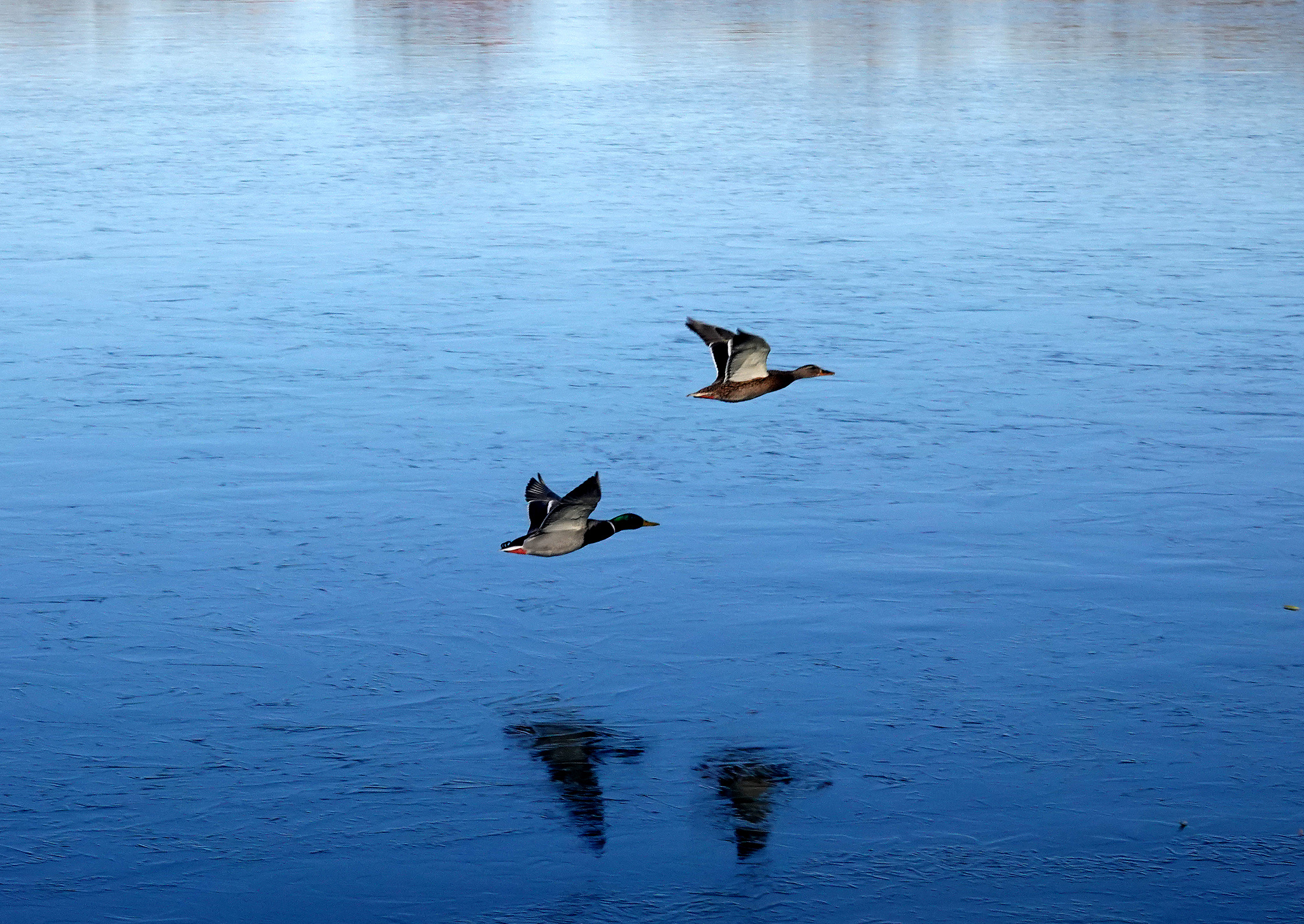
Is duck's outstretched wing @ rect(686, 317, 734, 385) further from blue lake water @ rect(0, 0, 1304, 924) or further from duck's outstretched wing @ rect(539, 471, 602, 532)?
duck's outstretched wing @ rect(539, 471, 602, 532)

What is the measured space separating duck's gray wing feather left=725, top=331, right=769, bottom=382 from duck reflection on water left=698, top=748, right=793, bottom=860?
2718 millimetres

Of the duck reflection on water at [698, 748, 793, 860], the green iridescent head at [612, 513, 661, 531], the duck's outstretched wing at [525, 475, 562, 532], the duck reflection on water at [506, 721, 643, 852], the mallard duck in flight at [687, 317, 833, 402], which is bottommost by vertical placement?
the duck reflection on water at [698, 748, 793, 860]

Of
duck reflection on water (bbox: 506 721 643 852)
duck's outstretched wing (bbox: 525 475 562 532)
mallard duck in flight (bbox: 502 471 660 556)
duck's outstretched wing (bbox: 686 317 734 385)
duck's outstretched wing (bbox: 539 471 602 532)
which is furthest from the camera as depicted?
duck's outstretched wing (bbox: 686 317 734 385)

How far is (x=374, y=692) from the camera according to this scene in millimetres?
9805

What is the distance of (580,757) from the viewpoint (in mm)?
9141

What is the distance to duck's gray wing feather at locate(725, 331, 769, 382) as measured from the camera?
11.2 meters

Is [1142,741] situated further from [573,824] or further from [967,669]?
[573,824]

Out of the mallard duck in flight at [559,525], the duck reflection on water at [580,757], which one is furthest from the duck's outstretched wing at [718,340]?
the duck reflection on water at [580,757]

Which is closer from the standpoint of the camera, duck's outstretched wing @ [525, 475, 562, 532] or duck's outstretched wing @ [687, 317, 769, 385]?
duck's outstretched wing @ [525, 475, 562, 532]

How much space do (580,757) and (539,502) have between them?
54.5 inches

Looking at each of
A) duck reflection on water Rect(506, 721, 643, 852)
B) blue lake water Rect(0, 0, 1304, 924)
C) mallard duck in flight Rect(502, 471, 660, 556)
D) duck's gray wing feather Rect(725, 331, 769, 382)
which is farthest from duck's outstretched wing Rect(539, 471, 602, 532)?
duck's gray wing feather Rect(725, 331, 769, 382)

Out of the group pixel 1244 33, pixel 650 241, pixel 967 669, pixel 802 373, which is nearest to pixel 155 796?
pixel 967 669

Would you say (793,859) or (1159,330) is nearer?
(793,859)

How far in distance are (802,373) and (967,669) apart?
269 cm
